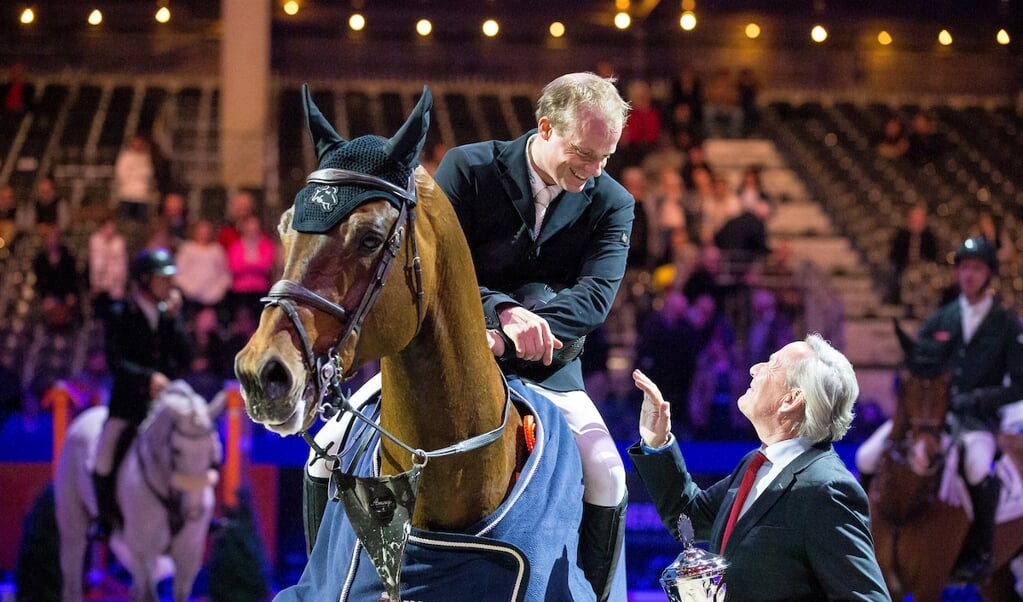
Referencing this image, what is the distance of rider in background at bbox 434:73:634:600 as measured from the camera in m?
3.20

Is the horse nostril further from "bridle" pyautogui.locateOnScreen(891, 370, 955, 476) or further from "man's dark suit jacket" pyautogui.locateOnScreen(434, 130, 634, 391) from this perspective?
"bridle" pyautogui.locateOnScreen(891, 370, 955, 476)

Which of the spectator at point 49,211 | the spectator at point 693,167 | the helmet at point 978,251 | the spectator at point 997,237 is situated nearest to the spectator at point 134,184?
the spectator at point 49,211

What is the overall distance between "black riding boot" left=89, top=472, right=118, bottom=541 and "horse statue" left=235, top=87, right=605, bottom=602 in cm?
447

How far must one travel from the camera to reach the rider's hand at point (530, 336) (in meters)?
2.90

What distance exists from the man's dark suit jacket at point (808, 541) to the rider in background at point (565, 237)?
1.04 ft

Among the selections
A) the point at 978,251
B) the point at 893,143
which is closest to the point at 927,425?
the point at 978,251

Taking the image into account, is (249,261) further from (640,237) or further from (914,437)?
(914,437)

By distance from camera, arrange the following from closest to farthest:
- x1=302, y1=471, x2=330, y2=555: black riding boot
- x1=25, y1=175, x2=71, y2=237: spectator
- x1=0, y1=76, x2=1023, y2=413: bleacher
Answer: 1. x1=302, y1=471, x2=330, y2=555: black riding boot
2. x1=25, y1=175, x2=71, y2=237: spectator
3. x1=0, y1=76, x2=1023, y2=413: bleacher

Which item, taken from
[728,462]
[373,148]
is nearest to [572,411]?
[373,148]

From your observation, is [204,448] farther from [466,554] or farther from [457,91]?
[457,91]

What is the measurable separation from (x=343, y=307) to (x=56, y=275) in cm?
765

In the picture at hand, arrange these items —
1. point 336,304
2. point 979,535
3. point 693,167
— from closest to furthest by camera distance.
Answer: point 336,304 → point 979,535 → point 693,167

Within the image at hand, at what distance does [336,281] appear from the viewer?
2.39 metres

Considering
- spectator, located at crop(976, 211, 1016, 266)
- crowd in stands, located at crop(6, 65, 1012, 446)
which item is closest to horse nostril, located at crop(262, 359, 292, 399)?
crowd in stands, located at crop(6, 65, 1012, 446)
